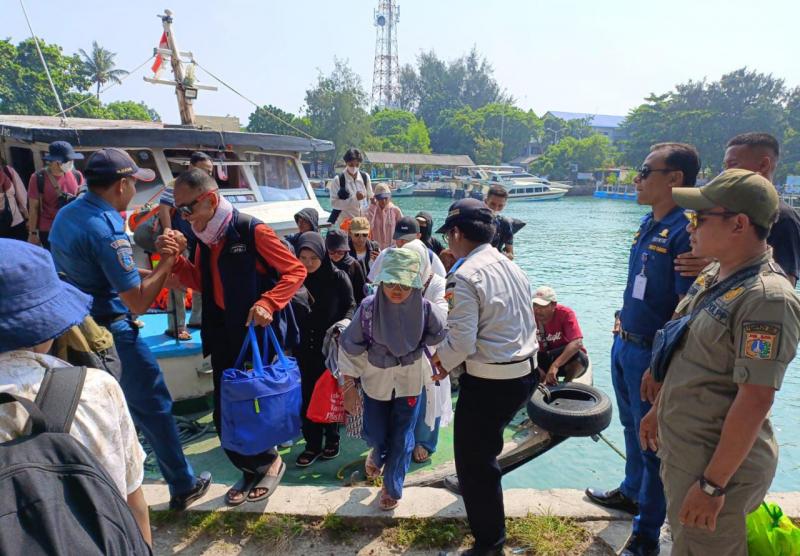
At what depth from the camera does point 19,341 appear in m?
1.11

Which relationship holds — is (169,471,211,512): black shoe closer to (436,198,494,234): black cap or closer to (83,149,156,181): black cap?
(83,149,156,181): black cap

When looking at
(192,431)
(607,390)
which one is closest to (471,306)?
(192,431)

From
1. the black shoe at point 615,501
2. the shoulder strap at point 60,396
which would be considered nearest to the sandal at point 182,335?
the black shoe at point 615,501

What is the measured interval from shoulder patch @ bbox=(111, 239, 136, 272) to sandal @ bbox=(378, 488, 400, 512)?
1.84m

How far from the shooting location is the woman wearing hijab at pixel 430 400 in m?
3.29

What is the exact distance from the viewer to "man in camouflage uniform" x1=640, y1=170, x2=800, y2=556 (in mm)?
1553

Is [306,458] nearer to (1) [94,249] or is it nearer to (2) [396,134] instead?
(1) [94,249]

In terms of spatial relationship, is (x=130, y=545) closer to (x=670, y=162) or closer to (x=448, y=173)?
(x=670, y=162)

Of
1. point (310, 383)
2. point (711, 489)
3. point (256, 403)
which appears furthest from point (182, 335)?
point (711, 489)

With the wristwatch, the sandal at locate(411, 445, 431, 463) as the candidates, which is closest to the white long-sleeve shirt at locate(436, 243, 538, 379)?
the wristwatch

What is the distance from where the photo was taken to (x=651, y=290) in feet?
8.33

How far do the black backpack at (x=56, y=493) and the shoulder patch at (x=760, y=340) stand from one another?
1.77 m

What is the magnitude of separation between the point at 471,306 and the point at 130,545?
160 cm

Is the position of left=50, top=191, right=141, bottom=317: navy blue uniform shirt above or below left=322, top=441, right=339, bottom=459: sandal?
above
